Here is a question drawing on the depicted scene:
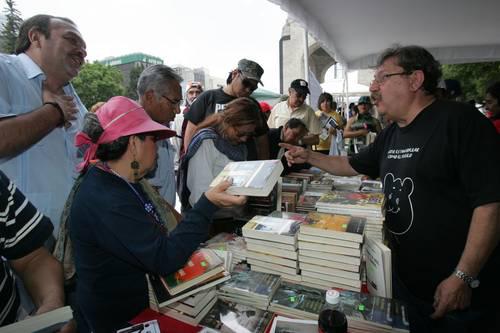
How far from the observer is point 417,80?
1.78 metres

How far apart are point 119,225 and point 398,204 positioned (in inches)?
63.0

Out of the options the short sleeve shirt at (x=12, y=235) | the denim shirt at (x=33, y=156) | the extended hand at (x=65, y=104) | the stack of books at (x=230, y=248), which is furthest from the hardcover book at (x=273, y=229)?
the denim shirt at (x=33, y=156)

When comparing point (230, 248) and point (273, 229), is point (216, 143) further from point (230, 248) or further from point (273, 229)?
point (273, 229)

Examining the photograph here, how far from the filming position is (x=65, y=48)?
2090mm

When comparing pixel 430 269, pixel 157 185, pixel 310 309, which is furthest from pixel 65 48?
pixel 430 269

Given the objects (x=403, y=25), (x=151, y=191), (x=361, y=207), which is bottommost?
(x=361, y=207)

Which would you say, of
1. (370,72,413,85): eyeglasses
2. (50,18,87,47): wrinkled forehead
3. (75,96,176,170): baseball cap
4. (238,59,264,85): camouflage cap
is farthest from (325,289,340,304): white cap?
(238,59,264,85): camouflage cap

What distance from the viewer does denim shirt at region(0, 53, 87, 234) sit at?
186 centimetres

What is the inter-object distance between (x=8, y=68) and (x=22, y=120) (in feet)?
2.00

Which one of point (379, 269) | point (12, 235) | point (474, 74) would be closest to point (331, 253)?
point (379, 269)

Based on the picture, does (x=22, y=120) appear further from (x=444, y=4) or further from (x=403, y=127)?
(x=444, y=4)

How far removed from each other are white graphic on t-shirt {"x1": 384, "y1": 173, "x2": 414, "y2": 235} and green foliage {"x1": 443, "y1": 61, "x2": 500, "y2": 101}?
19.3 metres

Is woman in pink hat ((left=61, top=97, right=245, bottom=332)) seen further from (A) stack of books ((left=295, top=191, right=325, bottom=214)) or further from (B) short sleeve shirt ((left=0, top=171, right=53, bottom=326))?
(A) stack of books ((left=295, top=191, right=325, bottom=214))

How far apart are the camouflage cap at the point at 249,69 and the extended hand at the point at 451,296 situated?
8.65 feet
